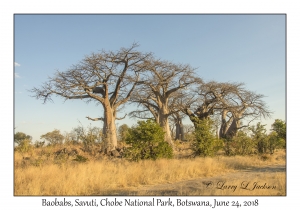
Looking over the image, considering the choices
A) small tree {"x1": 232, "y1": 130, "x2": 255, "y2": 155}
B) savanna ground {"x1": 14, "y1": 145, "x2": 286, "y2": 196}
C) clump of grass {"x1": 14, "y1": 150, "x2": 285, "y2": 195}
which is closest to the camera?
savanna ground {"x1": 14, "y1": 145, "x2": 286, "y2": 196}

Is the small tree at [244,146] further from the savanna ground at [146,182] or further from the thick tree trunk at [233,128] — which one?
the thick tree trunk at [233,128]

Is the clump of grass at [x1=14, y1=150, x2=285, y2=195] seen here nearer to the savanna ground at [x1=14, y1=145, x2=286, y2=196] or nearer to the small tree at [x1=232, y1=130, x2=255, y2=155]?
the savanna ground at [x1=14, y1=145, x2=286, y2=196]

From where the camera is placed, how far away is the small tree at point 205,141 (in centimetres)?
1148

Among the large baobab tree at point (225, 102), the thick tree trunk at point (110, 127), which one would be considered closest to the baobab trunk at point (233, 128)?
the large baobab tree at point (225, 102)

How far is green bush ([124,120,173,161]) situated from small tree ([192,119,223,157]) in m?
1.73

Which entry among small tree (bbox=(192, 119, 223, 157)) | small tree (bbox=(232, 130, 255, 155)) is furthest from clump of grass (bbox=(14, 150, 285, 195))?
small tree (bbox=(232, 130, 255, 155))

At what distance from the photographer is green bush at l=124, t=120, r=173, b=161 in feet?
33.2

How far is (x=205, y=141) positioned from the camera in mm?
11641

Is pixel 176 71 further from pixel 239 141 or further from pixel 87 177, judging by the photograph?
pixel 87 177

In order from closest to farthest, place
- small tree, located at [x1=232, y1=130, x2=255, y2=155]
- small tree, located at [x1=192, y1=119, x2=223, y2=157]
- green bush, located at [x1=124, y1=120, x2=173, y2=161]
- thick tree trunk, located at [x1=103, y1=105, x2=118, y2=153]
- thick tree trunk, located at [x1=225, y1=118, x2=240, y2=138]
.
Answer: green bush, located at [x1=124, y1=120, x2=173, y2=161], small tree, located at [x1=192, y1=119, x2=223, y2=157], small tree, located at [x1=232, y1=130, x2=255, y2=155], thick tree trunk, located at [x1=103, y1=105, x2=118, y2=153], thick tree trunk, located at [x1=225, y1=118, x2=240, y2=138]

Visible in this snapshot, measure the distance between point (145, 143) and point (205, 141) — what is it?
9.92 feet

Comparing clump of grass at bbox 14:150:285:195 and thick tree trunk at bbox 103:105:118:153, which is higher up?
thick tree trunk at bbox 103:105:118:153
